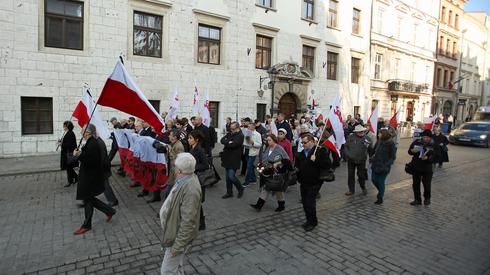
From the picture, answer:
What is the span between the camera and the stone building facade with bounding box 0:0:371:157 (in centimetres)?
1177

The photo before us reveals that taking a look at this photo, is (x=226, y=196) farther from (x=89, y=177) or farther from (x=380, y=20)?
(x=380, y=20)

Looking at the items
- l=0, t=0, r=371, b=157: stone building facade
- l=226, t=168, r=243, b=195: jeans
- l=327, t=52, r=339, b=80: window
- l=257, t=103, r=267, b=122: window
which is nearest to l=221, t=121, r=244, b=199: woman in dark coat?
l=226, t=168, r=243, b=195: jeans

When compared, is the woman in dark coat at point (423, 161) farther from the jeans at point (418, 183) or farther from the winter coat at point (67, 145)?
the winter coat at point (67, 145)

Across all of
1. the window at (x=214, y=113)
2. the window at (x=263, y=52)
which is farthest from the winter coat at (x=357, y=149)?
the window at (x=263, y=52)

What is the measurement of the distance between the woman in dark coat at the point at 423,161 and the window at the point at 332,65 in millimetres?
16591

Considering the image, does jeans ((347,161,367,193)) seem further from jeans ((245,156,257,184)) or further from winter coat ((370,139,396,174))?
jeans ((245,156,257,184))

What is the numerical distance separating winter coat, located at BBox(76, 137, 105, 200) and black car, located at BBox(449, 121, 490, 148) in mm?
23055

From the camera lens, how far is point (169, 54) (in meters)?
15.0

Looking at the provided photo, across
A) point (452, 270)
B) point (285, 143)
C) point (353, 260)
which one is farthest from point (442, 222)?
point (285, 143)

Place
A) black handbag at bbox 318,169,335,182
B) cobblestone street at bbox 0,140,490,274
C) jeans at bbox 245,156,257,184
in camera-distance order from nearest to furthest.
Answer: cobblestone street at bbox 0,140,490,274 < black handbag at bbox 318,169,335,182 < jeans at bbox 245,156,257,184

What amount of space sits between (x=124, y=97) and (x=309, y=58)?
59.2ft

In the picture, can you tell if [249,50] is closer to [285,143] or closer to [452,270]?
[285,143]

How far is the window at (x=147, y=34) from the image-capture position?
14.3 meters

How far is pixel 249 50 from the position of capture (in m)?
17.8
